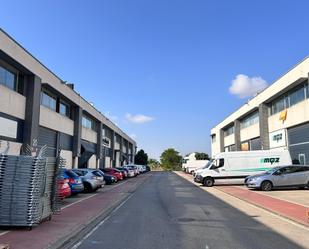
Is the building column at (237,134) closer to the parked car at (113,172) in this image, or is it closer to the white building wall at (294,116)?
the white building wall at (294,116)

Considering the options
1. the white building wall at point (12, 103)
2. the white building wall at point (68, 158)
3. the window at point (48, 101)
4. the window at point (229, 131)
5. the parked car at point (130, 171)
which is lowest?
the parked car at point (130, 171)

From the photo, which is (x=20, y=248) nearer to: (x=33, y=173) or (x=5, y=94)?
(x=33, y=173)

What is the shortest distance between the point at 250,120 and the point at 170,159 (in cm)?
10529

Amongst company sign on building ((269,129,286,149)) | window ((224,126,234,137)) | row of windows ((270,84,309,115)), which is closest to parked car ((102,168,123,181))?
company sign on building ((269,129,286,149))

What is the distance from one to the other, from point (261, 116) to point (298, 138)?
10.6m

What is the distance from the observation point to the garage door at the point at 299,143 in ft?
110

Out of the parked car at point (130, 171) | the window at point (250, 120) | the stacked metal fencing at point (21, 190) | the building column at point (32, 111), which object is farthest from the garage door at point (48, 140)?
the window at point (250, 120)

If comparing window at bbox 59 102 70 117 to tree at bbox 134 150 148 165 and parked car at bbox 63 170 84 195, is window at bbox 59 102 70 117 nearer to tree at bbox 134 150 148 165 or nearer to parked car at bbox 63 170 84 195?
parked car at bbox 63 170 84 195

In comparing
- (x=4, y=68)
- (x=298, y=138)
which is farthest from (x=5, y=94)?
(x=298, y=138)

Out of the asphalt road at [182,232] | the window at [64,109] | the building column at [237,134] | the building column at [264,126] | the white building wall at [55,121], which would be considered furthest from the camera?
the building column at [237,134]

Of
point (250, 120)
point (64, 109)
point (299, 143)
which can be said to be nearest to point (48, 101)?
point (64, 109)

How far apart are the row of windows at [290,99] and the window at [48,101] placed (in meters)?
21.2

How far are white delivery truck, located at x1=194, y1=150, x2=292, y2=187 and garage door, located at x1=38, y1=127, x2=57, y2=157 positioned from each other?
42.1 ft

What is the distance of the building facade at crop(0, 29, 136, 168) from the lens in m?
26.8
